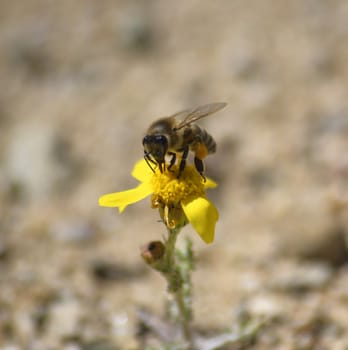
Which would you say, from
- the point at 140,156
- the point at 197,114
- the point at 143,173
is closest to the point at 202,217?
the point at 143,173

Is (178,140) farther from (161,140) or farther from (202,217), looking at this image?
(202,217)

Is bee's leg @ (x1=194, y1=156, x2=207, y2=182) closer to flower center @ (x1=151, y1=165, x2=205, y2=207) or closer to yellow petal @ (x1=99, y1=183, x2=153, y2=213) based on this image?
flower center @ (x1=151, y1=165, x2=205, y2=207)

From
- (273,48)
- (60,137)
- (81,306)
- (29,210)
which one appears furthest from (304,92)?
(81,306)

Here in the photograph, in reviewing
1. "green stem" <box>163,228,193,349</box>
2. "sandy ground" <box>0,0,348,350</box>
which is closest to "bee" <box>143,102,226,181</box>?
"green stem" <box>163,228,193,349</box>

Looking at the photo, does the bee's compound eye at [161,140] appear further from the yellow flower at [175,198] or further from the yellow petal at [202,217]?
the yellow petal at [202,217]

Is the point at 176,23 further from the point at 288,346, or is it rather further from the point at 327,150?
the point at 288,346
